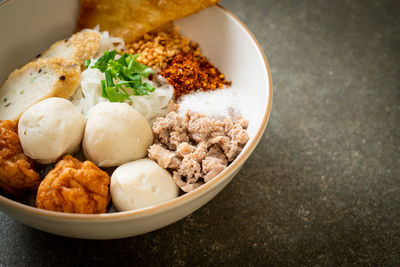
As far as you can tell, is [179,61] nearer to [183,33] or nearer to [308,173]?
[183,33]

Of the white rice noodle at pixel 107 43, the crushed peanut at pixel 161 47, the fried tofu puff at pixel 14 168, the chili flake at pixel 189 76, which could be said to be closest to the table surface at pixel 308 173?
the fried tofu puff at pixel 14 168

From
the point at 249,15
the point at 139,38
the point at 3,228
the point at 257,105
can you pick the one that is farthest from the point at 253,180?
the point at 249,15

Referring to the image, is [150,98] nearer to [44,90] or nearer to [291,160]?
[44,90]

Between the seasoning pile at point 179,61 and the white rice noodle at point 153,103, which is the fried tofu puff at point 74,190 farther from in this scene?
the seasoning pile at point 179,61

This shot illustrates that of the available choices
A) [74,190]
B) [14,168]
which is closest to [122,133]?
[74,190]

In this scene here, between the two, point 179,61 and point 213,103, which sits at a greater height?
point 179,61

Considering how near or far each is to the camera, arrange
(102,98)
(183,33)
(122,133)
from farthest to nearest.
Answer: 1. (183,33)
2. (102,98)
3. (122,133)

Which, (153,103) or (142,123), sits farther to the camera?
(153,103)
